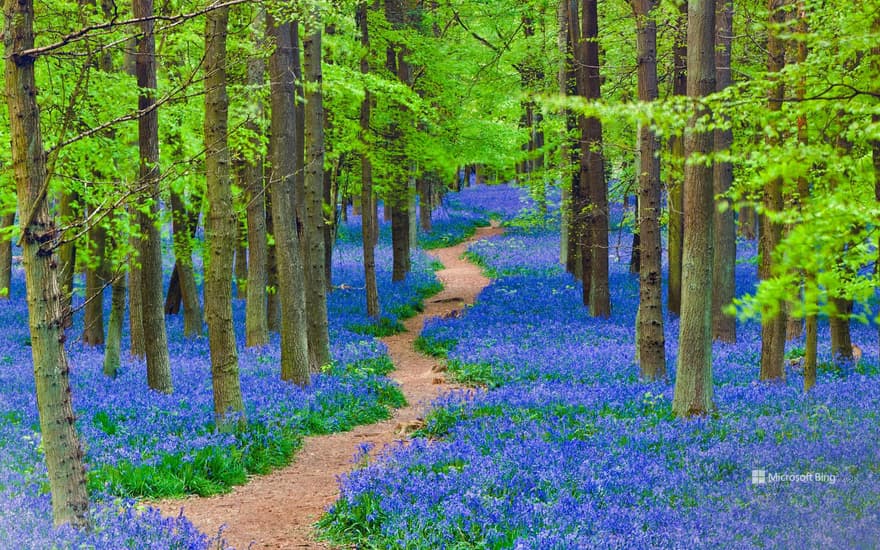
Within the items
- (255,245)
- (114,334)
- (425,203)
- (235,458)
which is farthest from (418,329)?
(425,203)

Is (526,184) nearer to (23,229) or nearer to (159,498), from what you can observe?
(159,498)

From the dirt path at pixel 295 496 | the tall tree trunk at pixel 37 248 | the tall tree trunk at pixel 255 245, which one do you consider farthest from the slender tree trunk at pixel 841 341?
the tall tree trunk at pixel 37 248

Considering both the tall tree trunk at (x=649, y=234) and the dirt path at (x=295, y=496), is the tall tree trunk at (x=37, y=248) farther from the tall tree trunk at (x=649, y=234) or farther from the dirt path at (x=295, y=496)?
the tall tree trunk at (x=649, y=234)

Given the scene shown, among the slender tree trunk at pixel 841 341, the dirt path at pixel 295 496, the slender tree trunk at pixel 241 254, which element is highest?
the slender tree trunk at pixel 241 254

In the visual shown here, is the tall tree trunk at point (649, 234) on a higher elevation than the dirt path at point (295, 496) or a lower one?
higher

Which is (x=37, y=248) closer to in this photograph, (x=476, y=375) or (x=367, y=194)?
(x=476, y=375)

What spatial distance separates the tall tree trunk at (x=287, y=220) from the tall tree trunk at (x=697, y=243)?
6.48 metres

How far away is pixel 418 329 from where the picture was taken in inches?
797

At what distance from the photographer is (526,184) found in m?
21.8

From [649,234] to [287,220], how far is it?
250 inches

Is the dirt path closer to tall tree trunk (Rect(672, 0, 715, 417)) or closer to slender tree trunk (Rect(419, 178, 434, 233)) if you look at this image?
tall tree trunk (Rect(672, 0, 715, 417))

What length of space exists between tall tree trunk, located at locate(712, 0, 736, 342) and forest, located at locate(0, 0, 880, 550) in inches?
3.2

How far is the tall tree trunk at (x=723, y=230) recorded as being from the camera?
48.4ft

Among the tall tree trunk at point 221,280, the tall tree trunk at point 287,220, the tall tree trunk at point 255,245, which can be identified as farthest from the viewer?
the tall tree trunk at point 255,245
